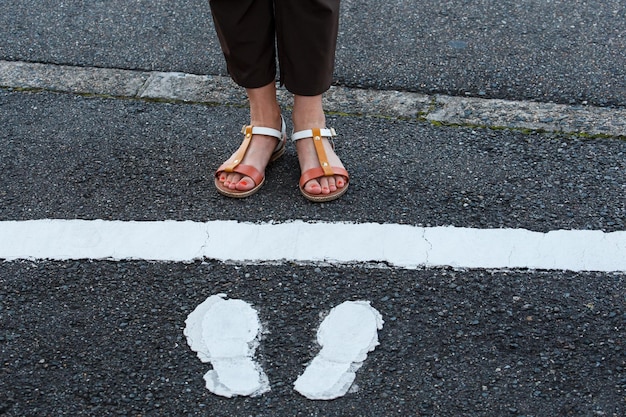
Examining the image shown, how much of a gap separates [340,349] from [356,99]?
1.40 m

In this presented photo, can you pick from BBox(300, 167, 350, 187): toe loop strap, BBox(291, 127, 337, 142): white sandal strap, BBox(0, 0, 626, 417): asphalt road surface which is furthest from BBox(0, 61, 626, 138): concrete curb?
BBox(300, 167, 350, 187): toe loop strap

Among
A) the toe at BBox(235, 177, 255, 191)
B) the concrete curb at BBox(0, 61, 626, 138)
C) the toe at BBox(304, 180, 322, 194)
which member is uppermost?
the toe at BBox(304, 180, 322, 194)

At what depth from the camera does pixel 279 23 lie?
243cm

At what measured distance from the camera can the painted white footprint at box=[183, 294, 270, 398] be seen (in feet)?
6.20

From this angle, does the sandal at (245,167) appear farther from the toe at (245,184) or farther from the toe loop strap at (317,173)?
the toe loop strap at (317,173)

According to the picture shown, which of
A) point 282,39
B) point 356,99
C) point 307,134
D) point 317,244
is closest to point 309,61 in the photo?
point 282,39

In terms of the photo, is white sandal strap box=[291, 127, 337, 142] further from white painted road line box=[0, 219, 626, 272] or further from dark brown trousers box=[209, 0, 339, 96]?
white painted road line box=[0, 219, 626, 272]

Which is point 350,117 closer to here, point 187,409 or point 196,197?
point 196,197

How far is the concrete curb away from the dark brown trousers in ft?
1.83

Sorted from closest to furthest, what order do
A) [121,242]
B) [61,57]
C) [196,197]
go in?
[121,242]
[196,197]
[61,57]

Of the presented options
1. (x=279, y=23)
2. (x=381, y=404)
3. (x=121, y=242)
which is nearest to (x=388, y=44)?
(x=279, y=23)

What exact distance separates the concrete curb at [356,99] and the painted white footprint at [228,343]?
120cm

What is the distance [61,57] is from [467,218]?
1999 mm

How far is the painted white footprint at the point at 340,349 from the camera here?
1878 millimetres
